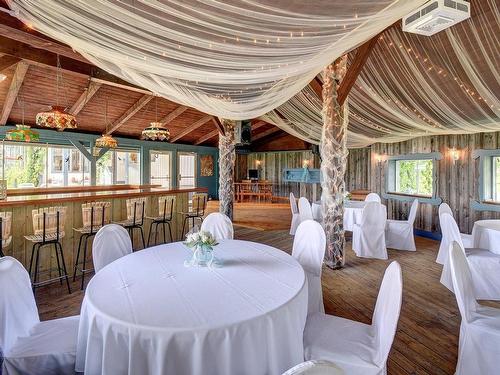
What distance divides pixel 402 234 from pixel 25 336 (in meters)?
5.38

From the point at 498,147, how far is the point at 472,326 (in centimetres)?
499

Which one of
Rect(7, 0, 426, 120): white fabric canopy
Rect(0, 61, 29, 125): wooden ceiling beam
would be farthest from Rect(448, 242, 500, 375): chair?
Rect(0, 61, 29, 125): wooden ceiling beam

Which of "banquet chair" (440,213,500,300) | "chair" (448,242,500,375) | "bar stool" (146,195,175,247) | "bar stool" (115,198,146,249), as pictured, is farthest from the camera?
"bar stool" (146,195,175,247)

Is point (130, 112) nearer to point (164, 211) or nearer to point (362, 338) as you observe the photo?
point (164, 211)

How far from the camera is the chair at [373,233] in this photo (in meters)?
4.72

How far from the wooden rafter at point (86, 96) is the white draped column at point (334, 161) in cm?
535

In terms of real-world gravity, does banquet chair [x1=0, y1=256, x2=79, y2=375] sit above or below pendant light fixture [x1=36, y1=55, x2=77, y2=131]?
below

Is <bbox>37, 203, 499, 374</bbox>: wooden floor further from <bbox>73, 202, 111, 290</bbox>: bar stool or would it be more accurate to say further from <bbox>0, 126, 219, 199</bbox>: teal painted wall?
<bbox>0, 126, 219, 199</bbox>: teal painted wall

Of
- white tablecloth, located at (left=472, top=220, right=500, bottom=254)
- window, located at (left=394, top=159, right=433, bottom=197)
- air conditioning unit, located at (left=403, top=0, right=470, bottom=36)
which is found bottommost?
white tablecloth, located at (left=472, top=220, right=500, bottom=254)

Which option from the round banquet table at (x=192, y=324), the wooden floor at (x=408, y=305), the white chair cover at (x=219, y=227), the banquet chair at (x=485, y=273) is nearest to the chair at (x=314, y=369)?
the round banquet table at (x=192, y=324)

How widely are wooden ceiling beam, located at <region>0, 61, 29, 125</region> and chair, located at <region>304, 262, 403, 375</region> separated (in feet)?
22.2

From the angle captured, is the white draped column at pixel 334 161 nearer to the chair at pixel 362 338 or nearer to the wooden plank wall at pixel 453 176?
the chair at pixel 362 338

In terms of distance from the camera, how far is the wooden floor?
2.18m

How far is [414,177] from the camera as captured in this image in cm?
712
